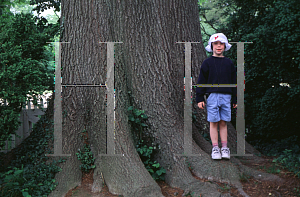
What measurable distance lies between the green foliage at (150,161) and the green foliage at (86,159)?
0.75 meters

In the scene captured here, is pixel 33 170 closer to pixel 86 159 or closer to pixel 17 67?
pixel 86 159

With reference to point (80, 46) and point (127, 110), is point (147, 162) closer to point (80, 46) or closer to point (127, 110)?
point (127, 110)

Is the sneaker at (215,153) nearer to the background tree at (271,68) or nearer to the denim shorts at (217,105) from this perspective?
the denim shorts at (217,105)

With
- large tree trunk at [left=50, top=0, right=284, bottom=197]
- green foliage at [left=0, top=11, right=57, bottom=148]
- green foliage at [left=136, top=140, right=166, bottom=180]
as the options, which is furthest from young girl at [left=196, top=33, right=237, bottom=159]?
green foliage at [left=0, top=11, right=57, bottom=148]

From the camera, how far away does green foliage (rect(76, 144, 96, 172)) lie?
463 centimetres

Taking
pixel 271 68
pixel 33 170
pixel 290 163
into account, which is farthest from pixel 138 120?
pixel 271 68

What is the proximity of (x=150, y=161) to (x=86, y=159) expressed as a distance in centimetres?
98

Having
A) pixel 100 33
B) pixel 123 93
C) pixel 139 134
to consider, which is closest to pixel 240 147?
pixel 139 134

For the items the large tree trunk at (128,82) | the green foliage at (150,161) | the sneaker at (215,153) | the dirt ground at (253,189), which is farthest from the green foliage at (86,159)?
the sneaker at (215,153)

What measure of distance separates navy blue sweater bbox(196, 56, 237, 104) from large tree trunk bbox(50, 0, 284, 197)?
464 mm

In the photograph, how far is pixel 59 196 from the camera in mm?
4191

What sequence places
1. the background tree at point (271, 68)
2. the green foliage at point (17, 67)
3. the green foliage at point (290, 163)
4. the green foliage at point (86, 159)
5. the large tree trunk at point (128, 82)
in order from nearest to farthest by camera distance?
the large tree trunk at point (128, 82), the green foliage at point (290, 163), the green foliage at point (86, 159), the green foliage at point (17, 67), the background tree at point (271, 68)

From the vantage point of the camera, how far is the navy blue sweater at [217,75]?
14.6 feet

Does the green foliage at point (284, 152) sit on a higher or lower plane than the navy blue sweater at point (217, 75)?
lower
